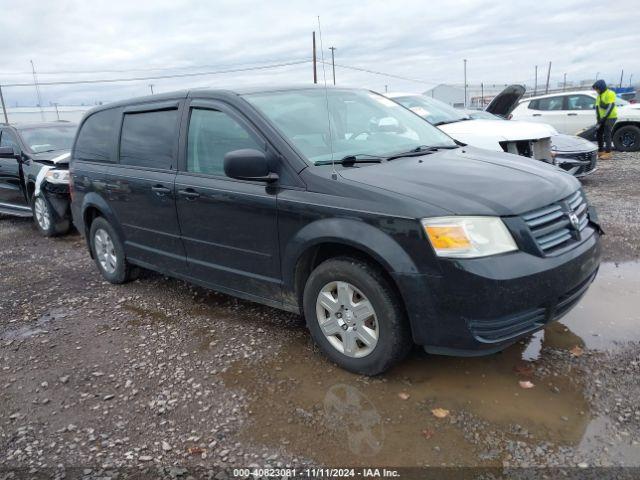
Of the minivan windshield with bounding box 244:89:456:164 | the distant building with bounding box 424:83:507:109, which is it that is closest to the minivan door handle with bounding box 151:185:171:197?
the minivan windshield with bounding box 244:89:456:164

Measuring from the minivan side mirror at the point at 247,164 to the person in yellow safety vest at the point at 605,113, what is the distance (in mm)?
11296

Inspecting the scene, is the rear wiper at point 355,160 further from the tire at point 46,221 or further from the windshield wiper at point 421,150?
the tire at point 46,221

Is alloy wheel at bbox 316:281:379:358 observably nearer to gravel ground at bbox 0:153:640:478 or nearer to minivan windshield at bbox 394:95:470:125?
gravel ground at bbox 0:153:640:478

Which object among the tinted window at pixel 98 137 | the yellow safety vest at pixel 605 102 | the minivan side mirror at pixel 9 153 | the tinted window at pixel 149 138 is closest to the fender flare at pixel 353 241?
the tinted window at pixel 149 138

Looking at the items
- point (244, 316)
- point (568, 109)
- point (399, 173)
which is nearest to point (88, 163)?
point (244, 316)

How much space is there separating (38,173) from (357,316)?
6479mm

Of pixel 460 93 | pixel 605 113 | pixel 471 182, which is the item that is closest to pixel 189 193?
pixel 471 182

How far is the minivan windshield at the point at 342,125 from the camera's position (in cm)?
357

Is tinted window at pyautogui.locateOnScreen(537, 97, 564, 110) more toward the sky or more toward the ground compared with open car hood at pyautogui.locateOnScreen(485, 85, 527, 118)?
more toward the ground

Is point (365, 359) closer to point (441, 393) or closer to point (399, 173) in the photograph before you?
point (441, 393)

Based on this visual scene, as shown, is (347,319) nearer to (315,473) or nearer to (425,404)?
(425,404)

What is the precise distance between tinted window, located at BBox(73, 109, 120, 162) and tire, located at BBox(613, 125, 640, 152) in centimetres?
1248

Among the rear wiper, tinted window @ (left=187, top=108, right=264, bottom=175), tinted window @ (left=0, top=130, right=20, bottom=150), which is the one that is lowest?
tinted window @ (left=0, top=130, right=20, bottom=150)

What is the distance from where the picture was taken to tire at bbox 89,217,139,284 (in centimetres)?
512
